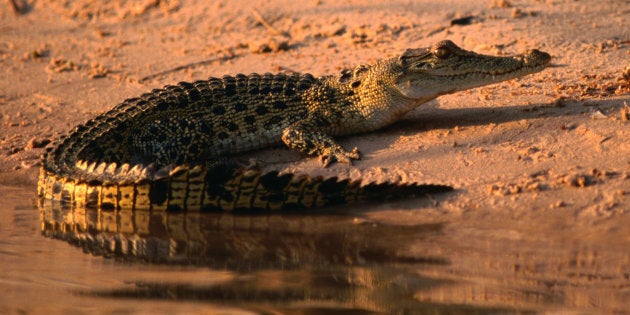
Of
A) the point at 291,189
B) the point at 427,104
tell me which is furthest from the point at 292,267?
the point at 427,104

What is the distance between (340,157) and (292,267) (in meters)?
1.85

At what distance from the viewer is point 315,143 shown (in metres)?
6.81

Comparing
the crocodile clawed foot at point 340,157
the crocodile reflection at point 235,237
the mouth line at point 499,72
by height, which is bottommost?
the crocodile clawed foot at point 340,157

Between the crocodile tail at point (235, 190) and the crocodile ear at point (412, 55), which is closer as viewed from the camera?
the crocodile tail at point (235, 190)

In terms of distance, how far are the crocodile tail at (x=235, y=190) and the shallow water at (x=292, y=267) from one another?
9 cm

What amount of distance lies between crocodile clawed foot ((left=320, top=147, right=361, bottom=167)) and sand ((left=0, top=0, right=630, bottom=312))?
68 millimetres

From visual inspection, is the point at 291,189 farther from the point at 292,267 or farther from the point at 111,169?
the point at 111,169

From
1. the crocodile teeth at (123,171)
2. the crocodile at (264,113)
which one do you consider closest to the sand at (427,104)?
the crocodile at (264,113)

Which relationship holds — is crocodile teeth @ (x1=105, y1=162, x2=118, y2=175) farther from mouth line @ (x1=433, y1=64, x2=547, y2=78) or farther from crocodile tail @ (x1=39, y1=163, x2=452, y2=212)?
mouth line @ (x1=433, y1=64, x2=547, y2=78)

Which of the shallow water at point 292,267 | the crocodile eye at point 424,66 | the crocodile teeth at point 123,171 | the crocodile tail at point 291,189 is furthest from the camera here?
the crocodile eye at point 424,66

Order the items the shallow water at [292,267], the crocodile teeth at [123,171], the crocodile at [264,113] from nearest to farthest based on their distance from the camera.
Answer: the shallow water at [292,267], the crocodile teeth at [123,171], the crocodile at [264,113]

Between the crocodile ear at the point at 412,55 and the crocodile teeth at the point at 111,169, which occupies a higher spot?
the crocodile ear at the point at 412,55

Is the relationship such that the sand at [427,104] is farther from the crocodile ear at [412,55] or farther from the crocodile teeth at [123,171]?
the crocodile teeth at [123,171]

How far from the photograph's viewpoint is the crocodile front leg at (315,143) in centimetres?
665
